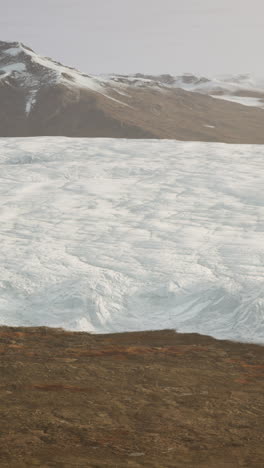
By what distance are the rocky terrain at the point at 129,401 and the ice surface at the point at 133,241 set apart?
611mm

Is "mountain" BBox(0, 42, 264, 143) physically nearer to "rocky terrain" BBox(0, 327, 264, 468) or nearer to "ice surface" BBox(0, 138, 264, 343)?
"ice surface" BBox(0, 138, 264, 343)

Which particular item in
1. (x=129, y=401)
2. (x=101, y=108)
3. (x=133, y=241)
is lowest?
(x=129, y=401)

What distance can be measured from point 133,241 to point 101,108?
81330 millimetres

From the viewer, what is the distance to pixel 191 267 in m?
8.97

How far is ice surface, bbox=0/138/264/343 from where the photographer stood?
8.00 metres

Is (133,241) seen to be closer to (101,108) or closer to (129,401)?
(129,401)

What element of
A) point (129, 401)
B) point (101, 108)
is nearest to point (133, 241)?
point (129, 401)

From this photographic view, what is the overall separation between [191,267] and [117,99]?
94.2 m

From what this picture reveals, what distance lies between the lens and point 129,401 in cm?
533

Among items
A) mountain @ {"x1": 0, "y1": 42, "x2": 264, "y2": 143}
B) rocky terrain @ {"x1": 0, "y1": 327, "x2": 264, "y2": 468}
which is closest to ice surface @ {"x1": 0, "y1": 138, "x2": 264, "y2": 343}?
rocky terrain @ {"x1": 0, "y1": 327, "x2": 264, "y2": 468}

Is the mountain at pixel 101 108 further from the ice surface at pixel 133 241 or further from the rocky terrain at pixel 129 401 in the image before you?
the rocky terrain at pixel 129 401

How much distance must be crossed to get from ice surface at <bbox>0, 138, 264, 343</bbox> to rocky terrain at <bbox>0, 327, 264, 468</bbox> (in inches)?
24.0

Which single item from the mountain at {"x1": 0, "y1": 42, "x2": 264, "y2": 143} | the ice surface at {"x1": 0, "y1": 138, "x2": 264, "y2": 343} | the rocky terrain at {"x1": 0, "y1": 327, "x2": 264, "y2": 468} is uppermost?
the mountain at {"x1": 0, "y1": 42, "x2": 264, "y2": 143}

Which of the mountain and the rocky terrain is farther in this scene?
the mountain
